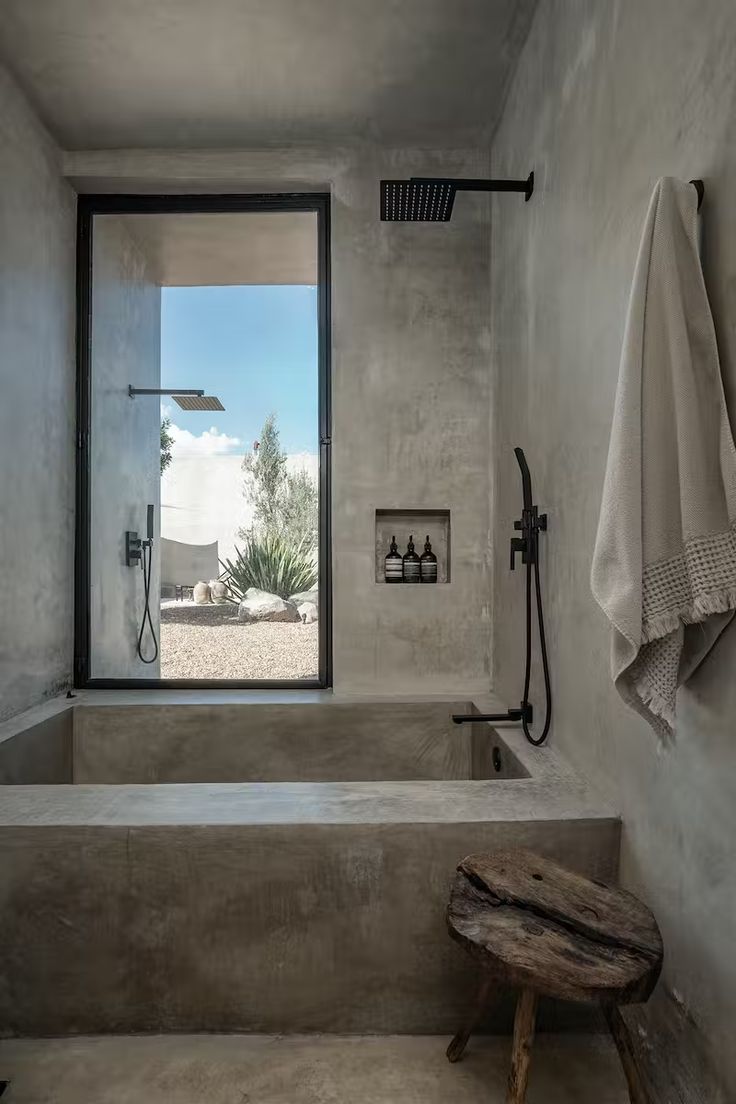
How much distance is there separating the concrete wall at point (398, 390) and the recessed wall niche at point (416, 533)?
0.25ft

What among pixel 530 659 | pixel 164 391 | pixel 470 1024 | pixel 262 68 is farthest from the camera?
pixel 164 391

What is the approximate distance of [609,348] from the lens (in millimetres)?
1610

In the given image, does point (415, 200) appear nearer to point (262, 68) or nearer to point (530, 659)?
point (262, 68)

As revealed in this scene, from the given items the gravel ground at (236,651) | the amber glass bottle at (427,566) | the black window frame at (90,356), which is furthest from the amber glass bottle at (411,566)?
the gravel ground at (236,651)

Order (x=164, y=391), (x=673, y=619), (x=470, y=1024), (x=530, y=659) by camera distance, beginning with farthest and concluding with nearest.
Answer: (x=164, y=391)
(x=530, y=659)
(x=470, y=1024)
(x=673, y=619)

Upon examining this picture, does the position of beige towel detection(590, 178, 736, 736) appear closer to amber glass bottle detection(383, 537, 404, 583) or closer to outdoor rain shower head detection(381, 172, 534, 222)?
outdoor rain shower head detection(381, 172, 534, 222)

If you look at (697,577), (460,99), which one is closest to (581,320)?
(697,577)

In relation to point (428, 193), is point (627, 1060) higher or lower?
lower

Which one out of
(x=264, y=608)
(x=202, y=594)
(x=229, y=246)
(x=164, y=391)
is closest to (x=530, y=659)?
(x=264, y=608)

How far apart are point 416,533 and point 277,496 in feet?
1.97

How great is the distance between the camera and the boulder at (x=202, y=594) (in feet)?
9.79

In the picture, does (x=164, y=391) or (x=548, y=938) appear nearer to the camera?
(x=548, y=938)

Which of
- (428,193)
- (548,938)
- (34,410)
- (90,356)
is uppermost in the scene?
(428,193)

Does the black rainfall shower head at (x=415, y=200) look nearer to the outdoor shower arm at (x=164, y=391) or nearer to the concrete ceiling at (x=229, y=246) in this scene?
the concrete ceiling at (x=229, y=246)
